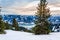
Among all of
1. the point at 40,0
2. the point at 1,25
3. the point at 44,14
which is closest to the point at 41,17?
the point at 44,14

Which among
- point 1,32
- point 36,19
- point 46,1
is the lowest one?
point 1,32

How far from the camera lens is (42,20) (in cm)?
2686

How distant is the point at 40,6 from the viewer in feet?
90.6

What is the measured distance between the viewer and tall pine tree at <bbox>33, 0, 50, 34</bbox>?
2625 centimetres

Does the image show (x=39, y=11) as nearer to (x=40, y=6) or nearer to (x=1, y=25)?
(x=40, y=6)

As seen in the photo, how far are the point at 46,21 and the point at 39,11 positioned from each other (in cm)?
154

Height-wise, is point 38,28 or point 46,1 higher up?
point 46,1

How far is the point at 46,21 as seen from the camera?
1060 inches

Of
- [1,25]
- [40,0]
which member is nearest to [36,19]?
[40,0]

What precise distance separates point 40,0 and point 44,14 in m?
2.06

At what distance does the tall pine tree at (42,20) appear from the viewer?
26.2m

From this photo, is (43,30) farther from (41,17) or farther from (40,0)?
(40,0)

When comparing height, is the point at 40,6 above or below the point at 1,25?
above

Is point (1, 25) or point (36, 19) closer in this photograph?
point (36, 19)
